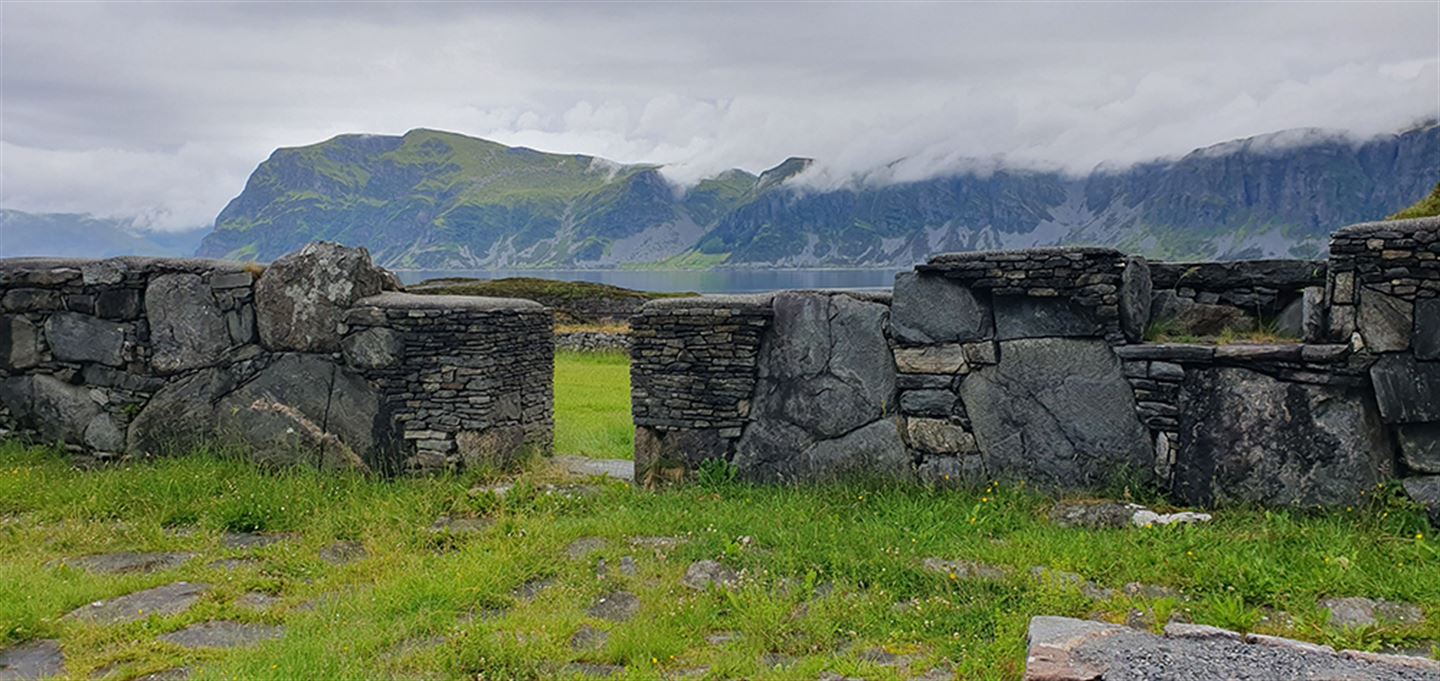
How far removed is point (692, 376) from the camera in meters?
9.15

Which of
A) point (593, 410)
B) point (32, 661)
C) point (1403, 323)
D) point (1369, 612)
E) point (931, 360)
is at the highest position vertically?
point (1403, 323)

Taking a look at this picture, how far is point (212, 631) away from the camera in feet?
18.8

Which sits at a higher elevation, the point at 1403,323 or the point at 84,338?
the point at 1403,323

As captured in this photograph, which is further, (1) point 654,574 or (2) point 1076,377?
(2) point 1076,377

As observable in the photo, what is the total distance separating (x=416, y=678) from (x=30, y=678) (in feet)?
7.34

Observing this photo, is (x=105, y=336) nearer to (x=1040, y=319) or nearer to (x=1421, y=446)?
(x=1040, y=319)

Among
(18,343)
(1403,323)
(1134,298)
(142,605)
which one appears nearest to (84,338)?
(18,343)

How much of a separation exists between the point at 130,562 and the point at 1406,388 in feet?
33.9

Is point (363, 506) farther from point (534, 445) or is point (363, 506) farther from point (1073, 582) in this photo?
point (1073, 582)

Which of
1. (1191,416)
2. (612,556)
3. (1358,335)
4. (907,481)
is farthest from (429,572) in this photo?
(1358,335)

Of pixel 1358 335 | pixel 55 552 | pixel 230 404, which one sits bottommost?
pixel 55 552

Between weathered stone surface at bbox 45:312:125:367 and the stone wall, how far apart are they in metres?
Result: 0.02

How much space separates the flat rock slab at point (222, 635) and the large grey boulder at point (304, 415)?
3722mm

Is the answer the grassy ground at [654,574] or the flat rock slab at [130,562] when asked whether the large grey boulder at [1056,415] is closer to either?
the grassy ground at [654,574]
